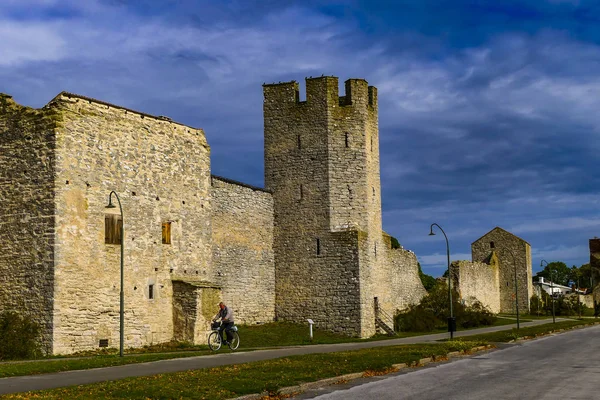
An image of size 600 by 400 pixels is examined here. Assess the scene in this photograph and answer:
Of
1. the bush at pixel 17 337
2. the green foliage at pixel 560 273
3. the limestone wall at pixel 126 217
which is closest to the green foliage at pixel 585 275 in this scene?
the green foliage at pixel 560 273

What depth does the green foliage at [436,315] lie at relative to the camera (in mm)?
46188

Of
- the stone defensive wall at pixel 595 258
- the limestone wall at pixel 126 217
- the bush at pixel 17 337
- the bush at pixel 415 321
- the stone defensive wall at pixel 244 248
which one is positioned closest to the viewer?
the bush at pixel 17 337

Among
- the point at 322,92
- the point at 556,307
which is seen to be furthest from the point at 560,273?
the point at 322,92

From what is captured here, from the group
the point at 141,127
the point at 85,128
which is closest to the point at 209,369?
the point at 85,128

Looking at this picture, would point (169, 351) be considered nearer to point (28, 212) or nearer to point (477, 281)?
point (28, 212)

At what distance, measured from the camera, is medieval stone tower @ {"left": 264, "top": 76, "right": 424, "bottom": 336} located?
39.1m

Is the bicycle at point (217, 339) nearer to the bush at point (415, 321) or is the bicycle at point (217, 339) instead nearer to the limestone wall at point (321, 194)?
the limestone wall at point (321, 194)

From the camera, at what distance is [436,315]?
169ft

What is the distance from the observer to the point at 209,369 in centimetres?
1861

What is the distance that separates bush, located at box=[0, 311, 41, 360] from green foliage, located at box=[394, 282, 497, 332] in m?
23.8

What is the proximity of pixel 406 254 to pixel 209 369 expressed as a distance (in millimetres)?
34347

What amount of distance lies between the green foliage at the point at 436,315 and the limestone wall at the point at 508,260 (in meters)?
24.6

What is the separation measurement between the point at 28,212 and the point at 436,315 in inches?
1225

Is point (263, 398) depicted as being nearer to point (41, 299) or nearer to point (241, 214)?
point (41, 299)
